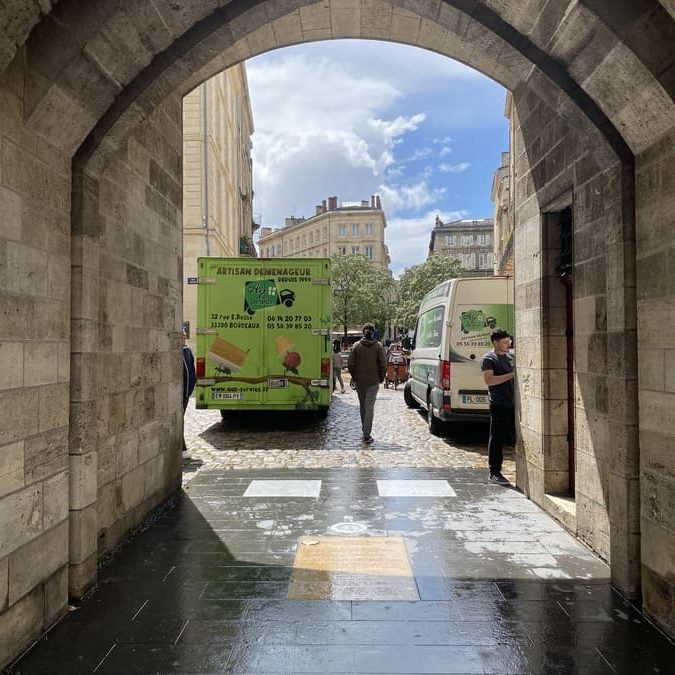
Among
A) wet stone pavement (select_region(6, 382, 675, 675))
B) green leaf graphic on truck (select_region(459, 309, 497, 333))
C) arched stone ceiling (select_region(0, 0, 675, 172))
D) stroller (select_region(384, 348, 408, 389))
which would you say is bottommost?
wet stone pavement (select_region(6, 382, 675, 675))

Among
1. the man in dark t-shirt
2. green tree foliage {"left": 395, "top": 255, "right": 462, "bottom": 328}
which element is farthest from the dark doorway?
green tree foliage {"left": 395, "top": 255, "right": 462, "bottom": 328}

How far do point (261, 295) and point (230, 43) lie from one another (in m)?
6.22

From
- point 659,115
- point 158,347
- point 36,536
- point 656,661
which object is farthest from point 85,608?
point 659,115

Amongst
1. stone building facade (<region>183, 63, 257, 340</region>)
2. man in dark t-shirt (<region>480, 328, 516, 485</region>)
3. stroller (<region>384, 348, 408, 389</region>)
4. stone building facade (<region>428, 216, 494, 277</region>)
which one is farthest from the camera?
stone building facade (<region>428, 216, 494, 277</region>)

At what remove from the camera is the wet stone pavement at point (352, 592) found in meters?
2.99

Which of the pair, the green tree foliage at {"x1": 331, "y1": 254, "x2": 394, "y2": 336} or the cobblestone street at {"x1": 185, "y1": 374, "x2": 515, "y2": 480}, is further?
the green tree foliage at {"x1": 331, "y1": 254, "x2": 394, "y2": 336}

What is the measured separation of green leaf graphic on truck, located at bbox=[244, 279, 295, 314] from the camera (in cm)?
1006

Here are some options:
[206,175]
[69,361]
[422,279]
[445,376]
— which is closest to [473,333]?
[445,376]

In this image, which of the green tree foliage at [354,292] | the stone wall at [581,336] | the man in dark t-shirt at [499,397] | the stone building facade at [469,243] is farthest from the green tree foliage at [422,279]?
the stone building facade at [469,243]

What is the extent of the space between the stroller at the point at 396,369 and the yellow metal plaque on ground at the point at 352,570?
51.5 ft

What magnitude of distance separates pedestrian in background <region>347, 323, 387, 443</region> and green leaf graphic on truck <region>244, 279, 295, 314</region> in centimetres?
152

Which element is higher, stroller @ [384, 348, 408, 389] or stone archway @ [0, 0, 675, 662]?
stone archway @ [0, 0, 675, 662]

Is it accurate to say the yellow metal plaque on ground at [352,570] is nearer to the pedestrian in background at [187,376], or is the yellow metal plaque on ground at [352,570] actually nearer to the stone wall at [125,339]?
the stone wall at [125,339]

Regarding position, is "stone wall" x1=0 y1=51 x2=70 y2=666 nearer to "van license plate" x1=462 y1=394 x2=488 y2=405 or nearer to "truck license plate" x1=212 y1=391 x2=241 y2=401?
"van license plate" x1=462 y1=394 x2=488 y2=405
